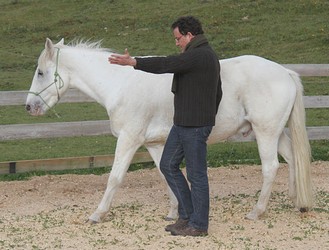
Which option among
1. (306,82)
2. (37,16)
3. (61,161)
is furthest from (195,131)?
(37,16)

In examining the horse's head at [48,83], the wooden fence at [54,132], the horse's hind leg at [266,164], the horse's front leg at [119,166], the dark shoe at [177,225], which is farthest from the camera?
the wooden fence at [54,132]

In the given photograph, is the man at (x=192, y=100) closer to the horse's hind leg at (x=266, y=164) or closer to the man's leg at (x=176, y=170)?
the man's leg at (x=176, y=170)

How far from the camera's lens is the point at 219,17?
2283 cm

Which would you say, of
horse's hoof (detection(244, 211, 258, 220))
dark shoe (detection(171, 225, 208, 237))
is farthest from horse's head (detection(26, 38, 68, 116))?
horse's hoof (detection(244, 211, 258, 220))

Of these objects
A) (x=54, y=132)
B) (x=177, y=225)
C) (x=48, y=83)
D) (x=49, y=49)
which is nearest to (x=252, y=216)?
(x=177, y=225)

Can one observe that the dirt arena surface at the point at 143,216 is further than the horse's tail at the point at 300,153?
No

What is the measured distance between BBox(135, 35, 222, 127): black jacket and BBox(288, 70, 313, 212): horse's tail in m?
1.18

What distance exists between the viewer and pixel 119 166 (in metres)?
7.74

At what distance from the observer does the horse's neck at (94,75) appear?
7.90 meters

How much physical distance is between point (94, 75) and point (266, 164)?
1816mm

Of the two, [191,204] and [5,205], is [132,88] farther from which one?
[5,205]

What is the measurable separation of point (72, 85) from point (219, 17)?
49.5ft

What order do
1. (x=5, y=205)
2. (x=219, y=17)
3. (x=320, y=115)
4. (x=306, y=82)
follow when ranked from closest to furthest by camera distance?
(x=5, y=205) < (x=320, y=115) < (x=306, y=82) < (x=219, y=17)

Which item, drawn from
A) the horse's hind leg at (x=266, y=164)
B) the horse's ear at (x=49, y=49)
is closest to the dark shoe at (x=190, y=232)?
the horse's hind leg at (x=266, y=164)
